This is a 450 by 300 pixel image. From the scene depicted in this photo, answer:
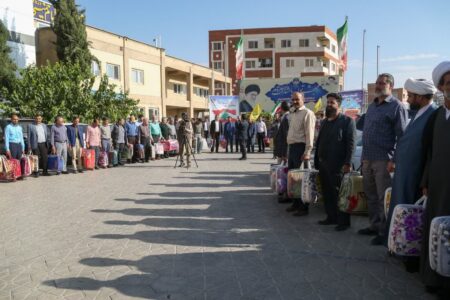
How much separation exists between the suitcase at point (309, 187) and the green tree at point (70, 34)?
21562mm

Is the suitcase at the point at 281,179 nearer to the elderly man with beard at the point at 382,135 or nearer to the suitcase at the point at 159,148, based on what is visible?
the elderly man with beard at the point at 382,135

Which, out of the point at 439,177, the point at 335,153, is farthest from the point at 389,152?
the point at 439,177

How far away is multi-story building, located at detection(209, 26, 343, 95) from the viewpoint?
6881 centimetres

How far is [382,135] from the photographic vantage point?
17.1ft

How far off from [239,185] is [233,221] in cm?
375

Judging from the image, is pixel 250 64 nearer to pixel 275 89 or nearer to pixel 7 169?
pixel 275 89

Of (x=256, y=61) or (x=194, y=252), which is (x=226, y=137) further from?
(x=256, y=61)

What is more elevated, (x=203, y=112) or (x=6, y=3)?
(x=6, y=3)

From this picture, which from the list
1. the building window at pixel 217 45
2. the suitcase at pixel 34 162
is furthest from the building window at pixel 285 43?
the suitcase at pixel 34 162

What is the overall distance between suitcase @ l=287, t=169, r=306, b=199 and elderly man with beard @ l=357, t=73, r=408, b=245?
54.4 inches

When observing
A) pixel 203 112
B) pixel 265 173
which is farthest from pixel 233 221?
pixel 203 112

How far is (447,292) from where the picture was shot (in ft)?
11.4

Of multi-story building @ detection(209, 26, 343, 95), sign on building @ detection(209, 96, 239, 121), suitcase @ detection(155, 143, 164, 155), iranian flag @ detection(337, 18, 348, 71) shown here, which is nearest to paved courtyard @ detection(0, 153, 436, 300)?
suitcase @ detection(155, 143, 164, 155)

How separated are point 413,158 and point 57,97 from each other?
16.2 m
